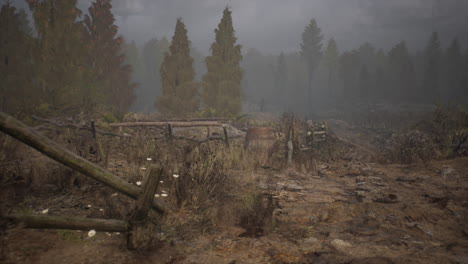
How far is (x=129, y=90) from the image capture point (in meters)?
23.0

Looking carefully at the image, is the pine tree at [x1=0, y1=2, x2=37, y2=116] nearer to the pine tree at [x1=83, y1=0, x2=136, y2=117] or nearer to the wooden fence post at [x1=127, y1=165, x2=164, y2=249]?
the pine tree at [x1=83, y1=0, x2=136, y2=117]

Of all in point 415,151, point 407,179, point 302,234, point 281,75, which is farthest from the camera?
point 281,75

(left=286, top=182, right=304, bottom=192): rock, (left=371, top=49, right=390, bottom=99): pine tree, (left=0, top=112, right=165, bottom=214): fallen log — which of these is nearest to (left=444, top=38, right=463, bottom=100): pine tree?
(left=371, top=49, right=390, bottom=99): pine tree

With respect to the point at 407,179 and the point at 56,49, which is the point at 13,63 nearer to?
the point at 56,49

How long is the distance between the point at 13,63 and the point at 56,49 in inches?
145

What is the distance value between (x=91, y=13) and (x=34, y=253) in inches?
865

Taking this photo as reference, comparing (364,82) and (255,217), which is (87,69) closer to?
(255,217)

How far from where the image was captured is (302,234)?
3465mm

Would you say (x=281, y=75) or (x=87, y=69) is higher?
(x=281, y=75)

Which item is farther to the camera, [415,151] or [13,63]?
[13,63]

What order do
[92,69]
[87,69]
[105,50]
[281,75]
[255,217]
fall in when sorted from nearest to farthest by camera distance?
1. [255,217]
2. [87,69]
3. [92,69]
4. [105,50]
5. [281,75]

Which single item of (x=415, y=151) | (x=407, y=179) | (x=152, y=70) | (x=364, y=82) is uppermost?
(x=152, y=70)

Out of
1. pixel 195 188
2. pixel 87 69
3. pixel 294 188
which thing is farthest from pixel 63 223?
pixel 87 69

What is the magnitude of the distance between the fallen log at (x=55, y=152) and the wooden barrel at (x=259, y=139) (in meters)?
6.95
